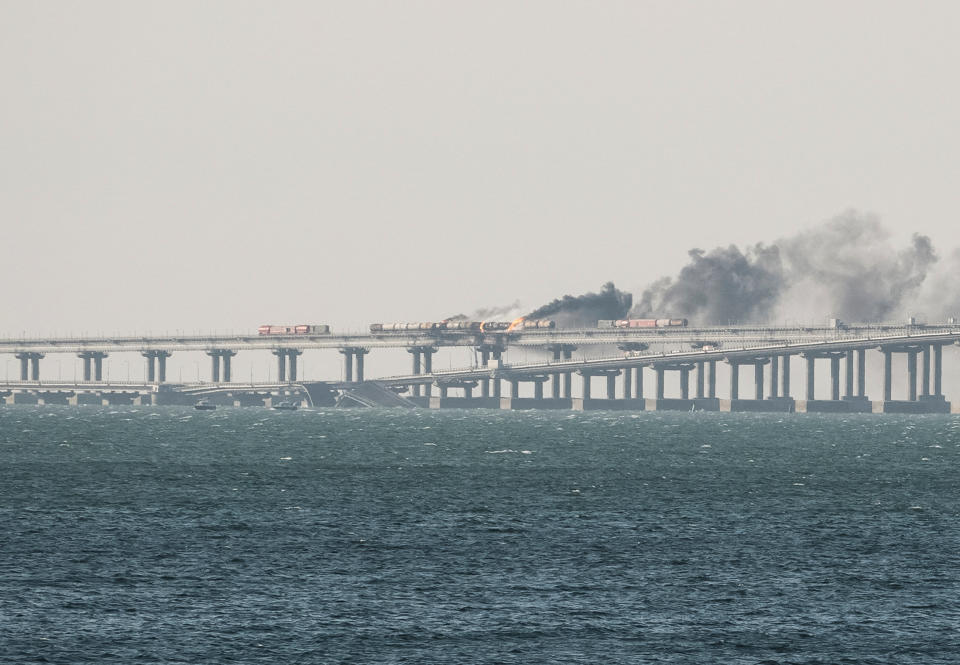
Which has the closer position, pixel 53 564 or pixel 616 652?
pixel 616 652

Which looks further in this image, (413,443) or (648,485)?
(413,443)

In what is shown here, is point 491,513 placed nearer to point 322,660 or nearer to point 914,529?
point 914,529

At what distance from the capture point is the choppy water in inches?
1902

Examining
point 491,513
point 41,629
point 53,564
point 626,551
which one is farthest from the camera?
point 491,513

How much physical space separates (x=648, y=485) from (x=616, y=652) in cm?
5442

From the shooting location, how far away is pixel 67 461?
123875 millimetres

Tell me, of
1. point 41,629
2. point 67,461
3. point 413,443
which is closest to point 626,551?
point 41,629

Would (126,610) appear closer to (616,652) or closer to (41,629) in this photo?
(41,629)

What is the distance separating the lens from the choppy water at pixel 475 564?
1902 inches

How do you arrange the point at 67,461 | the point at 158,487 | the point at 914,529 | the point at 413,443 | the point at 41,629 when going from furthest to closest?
the point at 413,443, the point at 67,461, the point at 158,487, the point at 914,529, the point at 41,629

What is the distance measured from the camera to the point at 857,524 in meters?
78.4

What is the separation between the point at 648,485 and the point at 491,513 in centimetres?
2138

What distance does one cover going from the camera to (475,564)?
63156 mm

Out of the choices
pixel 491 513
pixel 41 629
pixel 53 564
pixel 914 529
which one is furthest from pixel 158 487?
pixel 41 629
